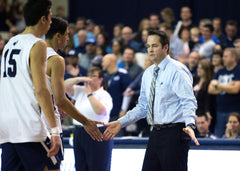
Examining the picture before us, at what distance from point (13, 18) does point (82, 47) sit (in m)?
4.22

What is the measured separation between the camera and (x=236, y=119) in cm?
795

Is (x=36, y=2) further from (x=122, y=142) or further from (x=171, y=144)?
(x=122, y=142)

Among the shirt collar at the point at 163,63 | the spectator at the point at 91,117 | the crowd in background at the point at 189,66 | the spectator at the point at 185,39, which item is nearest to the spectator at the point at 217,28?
the crowd in background at the point at 189,66

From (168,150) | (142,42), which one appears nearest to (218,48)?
(142,42)

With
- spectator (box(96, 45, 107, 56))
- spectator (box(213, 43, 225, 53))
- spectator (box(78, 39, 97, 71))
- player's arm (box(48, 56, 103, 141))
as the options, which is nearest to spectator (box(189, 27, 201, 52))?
spectator (box(213, 43, 225, 53))

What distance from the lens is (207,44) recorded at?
34.5ft

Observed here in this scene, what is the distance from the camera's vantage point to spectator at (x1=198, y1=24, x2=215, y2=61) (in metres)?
10.5

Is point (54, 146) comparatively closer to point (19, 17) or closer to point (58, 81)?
point (58, 81)

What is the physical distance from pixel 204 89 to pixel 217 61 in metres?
0.80

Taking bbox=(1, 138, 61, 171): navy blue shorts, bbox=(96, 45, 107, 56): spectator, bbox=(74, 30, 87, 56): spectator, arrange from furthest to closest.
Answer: bbox=(74, 30, 87, 56): spectator < bbox=(96, 45, 107, 56): spectator < bbox=(1, 138, 61, 171): navy blue shorts

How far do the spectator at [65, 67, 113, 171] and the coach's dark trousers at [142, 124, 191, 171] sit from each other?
3.39 feet

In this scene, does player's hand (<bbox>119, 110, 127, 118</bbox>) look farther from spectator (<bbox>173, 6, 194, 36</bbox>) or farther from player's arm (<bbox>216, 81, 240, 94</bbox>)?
spectator (<bbox>173, 6, 194, 36</bbox>)

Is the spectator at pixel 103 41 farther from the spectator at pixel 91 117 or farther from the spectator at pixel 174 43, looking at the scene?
the spectator at pixel 91 117

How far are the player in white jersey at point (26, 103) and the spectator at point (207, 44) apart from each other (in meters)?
6.83
